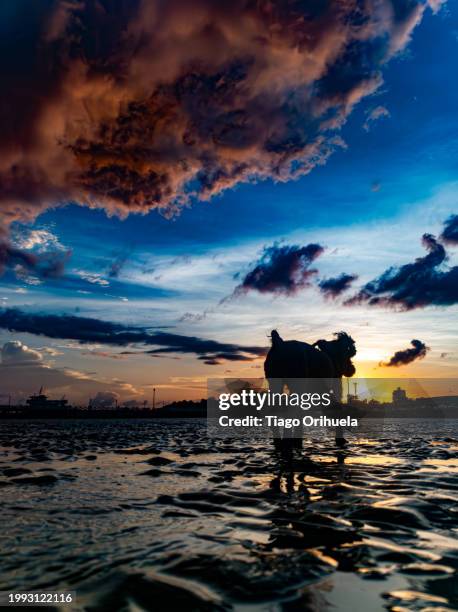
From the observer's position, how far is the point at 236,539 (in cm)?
420

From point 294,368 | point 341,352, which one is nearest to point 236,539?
point 294,368

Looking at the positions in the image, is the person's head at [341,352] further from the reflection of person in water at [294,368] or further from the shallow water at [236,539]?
the shallow water at [236,539]

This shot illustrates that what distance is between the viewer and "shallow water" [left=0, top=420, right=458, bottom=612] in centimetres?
295

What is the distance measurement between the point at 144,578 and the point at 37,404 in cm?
21312

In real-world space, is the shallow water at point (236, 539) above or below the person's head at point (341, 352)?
below

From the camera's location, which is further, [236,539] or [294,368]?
[294,368]

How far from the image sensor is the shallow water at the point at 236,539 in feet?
9.68

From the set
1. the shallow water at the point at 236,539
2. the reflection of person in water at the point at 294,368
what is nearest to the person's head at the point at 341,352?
the reflection of person in water at the point at 294,368

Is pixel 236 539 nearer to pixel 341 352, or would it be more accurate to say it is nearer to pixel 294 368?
pixel 294 368

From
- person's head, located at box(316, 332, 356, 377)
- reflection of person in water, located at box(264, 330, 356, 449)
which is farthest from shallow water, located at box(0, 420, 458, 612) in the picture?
person's head, located at box(316, 332, 356, 377)

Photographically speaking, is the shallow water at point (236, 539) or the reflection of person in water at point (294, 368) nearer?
the shallow water at point (236, 539)

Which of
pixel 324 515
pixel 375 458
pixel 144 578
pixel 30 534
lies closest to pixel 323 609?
pixel 144 578

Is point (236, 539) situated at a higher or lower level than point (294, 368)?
lower

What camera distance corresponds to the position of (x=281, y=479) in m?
7.57
